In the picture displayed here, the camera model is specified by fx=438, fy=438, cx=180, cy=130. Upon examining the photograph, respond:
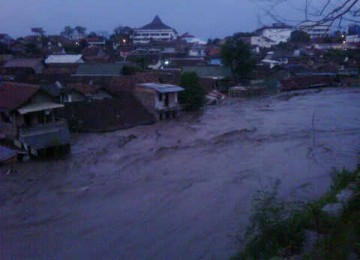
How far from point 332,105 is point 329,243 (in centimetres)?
1803

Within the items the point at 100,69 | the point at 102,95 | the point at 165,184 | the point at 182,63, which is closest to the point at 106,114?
the point at 102,95

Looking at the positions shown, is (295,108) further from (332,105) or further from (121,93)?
(121,93)

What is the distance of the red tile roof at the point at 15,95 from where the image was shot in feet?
39.3

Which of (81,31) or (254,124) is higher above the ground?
(81,31)

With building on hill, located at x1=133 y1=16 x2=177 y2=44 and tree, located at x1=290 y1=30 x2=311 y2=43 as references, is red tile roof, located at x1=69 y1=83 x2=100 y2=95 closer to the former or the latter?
tree, located at x1=290 y1=30 x2=311 y2=43

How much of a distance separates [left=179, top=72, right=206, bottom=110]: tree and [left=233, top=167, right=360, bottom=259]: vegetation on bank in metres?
14.2

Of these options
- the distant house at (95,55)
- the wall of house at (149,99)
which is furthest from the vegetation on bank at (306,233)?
the distant house at (95,55)

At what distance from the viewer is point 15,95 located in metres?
12.4

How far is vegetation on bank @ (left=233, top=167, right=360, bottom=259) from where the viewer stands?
3314 millimetres

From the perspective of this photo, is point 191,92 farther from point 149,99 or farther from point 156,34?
point 156,34

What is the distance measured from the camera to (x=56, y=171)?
11.0 m

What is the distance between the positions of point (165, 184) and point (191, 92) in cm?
998

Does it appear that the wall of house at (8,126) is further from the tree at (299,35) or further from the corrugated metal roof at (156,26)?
the corrugated metal roof at (156,26)

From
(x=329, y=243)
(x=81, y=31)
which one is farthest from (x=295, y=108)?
(x=81, y=31)
